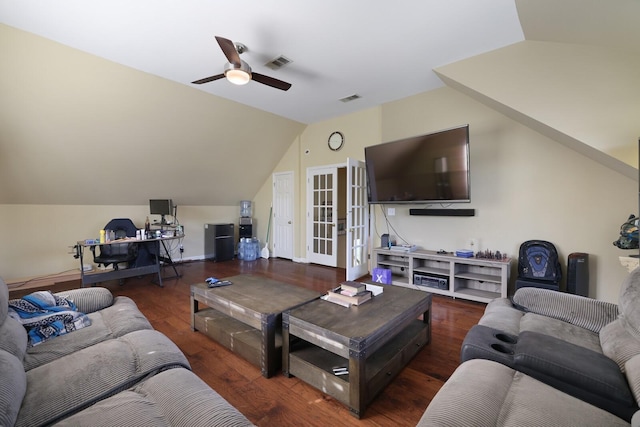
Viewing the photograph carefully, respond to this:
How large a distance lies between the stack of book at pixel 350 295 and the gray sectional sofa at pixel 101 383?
1057mm

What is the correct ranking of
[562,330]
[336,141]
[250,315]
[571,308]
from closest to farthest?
1. [562,330]
2. [571,308]
3. [250,315]
4. [336,141]

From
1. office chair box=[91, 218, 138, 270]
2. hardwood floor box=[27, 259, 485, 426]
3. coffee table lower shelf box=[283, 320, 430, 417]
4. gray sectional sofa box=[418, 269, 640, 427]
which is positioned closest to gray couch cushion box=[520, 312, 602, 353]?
gray sectional sofa box=[418, 269, 640, 427]

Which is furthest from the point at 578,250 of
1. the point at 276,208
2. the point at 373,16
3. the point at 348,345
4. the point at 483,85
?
the point at 276,208

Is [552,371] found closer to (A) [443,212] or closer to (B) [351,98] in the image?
(A) [443,212]

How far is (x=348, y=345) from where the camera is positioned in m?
1.52

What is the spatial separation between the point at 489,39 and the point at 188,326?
13.2ft

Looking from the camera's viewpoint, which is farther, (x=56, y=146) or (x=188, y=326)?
(x=56, y=146)

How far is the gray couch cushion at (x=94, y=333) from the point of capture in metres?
1.43

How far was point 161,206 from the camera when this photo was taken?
4.80 m

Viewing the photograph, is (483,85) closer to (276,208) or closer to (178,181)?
(276,208)

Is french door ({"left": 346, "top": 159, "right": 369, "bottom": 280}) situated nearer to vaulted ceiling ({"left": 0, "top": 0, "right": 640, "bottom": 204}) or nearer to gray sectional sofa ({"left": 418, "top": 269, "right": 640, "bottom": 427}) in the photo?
vaulted ceiling ({"left": 0, "top": 0, "right": 640, "bottom": 204})

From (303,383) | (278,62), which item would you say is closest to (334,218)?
(278,62)

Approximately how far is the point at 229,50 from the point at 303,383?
2638mm

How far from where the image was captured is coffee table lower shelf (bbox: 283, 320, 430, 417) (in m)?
1.55
